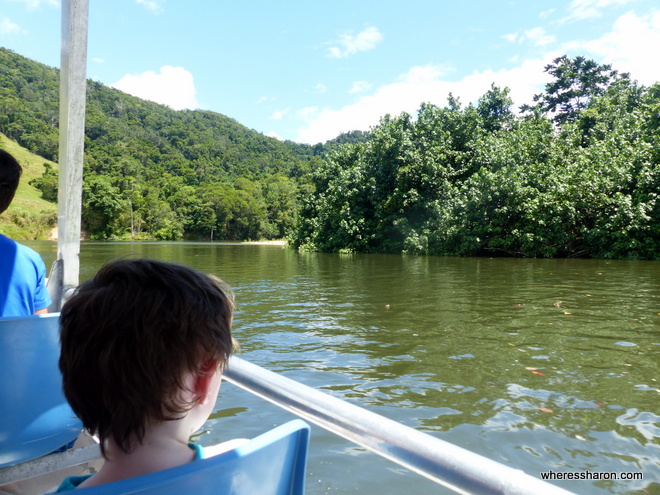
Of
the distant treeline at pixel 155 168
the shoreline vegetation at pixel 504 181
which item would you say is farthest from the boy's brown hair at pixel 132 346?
the distant treeline at pixel 155 168

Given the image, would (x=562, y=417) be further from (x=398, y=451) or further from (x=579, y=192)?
(x=579, y=192)

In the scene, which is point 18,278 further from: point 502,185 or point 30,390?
point 502,185

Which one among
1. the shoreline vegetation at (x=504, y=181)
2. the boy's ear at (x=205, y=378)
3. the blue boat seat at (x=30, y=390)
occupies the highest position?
the shoreline vegetation at (x=504, y=181)

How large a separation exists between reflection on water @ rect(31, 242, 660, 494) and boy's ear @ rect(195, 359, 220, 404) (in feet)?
1.39

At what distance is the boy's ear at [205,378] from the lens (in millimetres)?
809

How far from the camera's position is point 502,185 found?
22812 millimetres

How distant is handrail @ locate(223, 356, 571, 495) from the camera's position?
0.71 meters

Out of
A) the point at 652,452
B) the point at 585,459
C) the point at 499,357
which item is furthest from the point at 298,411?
the point at 499,357

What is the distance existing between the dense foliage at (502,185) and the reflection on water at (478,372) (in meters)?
12.5

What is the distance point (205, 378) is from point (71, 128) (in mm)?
2392

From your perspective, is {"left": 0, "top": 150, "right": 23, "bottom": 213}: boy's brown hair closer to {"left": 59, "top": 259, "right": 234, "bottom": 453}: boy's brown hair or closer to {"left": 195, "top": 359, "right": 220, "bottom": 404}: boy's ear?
{"left": 59, "top": 259, "right": 234, "bottom": 453}: boy's brown hair

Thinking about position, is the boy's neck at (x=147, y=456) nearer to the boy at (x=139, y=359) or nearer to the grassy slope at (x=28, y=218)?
the boy at (x=139, y=359)

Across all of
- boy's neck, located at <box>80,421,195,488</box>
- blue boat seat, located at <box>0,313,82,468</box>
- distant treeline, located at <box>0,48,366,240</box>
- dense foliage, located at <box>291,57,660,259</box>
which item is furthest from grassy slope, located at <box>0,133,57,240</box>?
boy's neck, located at <box>80,421,195,488</box>

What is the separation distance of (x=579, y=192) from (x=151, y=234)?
67.9 m
